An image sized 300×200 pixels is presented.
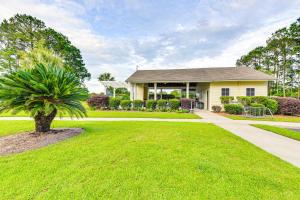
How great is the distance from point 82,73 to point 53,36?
12.2 meters

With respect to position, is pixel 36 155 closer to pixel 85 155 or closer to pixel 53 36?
A: pixel 85 155

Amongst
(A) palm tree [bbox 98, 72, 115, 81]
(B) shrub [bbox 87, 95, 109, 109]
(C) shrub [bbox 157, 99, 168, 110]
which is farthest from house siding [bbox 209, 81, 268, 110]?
(A) palm tree [bbox 98, 72, 115, 81]

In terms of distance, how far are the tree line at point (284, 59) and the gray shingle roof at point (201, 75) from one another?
1358 centimetres

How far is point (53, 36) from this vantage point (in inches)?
1294

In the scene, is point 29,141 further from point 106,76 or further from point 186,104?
point 106,76

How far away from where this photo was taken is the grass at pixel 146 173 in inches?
91.4

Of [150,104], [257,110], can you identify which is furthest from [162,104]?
[257,110]

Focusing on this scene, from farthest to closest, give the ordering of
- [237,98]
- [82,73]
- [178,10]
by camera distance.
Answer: [82,73]
[237,98]
[178,10]

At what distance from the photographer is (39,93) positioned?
17.7 feet

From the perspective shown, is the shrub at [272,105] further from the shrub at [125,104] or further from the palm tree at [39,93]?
the palm tree at [39,93]

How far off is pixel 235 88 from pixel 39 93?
1815 cm

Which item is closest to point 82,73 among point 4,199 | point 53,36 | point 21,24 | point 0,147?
point 53,36

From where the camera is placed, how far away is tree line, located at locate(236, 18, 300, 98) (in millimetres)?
26803

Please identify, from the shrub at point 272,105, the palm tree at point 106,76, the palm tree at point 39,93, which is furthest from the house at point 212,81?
the palm tree at point 106,76
